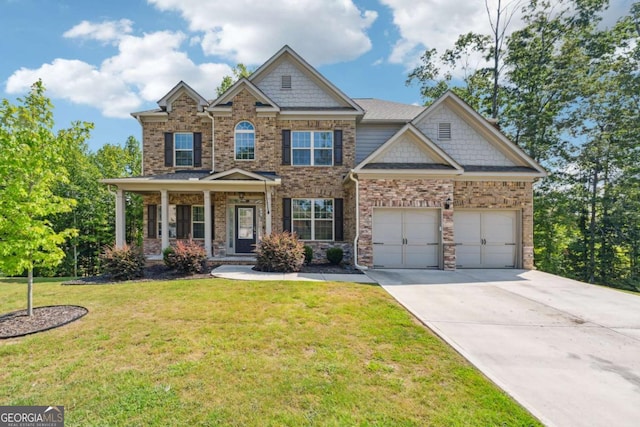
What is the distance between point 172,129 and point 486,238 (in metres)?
15.3

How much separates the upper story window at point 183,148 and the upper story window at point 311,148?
16.6 feet

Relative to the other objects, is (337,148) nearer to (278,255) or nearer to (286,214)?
(286,214)

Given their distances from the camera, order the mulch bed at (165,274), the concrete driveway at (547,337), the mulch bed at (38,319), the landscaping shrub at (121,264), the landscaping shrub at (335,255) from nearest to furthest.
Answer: the concrete driveway at (547,337)
the mulch bed at (38,319)
the mulch bed at (165,274)
the landscaping shrub at (121,264)
the landscaping shrub at (335,255)

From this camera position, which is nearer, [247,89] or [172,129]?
[247,89]

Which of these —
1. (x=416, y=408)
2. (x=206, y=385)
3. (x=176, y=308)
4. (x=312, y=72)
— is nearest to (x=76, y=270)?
(x=176, y=308)

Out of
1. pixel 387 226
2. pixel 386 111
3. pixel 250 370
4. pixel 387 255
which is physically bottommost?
pixel 250 370

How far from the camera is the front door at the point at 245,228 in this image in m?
13.5

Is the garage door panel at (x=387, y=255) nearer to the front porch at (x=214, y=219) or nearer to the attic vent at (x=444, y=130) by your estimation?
the front porch at (x=214, y=219)

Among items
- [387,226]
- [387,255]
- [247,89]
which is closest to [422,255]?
[387,255]

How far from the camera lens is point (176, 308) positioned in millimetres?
6184

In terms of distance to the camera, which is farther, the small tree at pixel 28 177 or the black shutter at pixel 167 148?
the black shutter at pixel 167 148

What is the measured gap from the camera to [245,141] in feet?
42.7

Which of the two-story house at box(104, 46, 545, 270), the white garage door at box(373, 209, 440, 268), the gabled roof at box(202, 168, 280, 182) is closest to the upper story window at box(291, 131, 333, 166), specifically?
the two-story house at box(104, 46, 545, 270)
